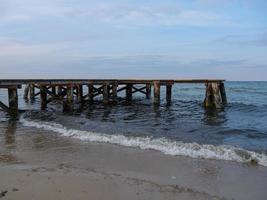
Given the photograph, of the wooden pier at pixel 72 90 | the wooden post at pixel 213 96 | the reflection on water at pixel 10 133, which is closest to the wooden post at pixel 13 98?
the wooden pier at pixel 72 90

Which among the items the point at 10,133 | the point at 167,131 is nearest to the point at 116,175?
the point at 10,133

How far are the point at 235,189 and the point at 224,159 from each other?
9.10 feet

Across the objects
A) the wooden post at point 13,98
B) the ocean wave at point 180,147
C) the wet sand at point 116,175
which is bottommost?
the ocean wave at point 180,147

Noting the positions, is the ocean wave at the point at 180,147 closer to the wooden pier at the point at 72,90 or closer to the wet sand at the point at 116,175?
the wet sand at the point at 116,175

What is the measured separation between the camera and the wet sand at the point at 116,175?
6984 millimetres

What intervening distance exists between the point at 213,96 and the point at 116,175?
19.2 metres

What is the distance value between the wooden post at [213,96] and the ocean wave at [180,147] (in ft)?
43.4

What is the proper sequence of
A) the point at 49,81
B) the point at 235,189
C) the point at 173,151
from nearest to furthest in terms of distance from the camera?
the point at 235,189 → the point at 173,151 → the point at 49,81

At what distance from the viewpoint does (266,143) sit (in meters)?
13.0

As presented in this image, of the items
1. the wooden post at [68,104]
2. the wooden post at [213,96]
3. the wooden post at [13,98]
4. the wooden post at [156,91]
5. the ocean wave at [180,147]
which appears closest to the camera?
the ocean wave at [180,147]

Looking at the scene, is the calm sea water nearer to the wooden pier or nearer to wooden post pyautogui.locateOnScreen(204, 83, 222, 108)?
the wooden pier

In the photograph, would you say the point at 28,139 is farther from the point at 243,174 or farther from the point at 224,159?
the point at 243,174

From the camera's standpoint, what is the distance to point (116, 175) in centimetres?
830

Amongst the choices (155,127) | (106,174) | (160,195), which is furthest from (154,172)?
(155,127)
